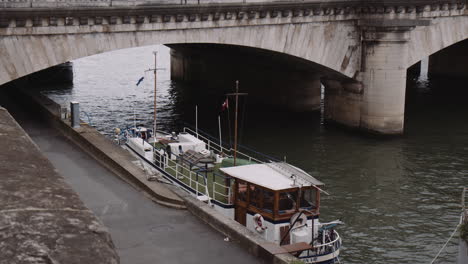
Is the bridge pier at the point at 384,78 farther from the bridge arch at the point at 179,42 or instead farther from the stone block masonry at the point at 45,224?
the stone block masonry at the point at 45,224

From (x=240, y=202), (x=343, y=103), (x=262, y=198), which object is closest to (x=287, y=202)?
(x=262, y=198)

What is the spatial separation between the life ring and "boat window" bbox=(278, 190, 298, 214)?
0.67 metres

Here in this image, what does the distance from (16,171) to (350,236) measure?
21.1 meters

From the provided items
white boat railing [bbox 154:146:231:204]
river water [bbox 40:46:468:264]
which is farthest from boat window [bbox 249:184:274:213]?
river water [bbox 40:46:468:264]

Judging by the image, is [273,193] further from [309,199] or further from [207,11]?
[207,11]

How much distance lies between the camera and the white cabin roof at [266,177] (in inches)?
859

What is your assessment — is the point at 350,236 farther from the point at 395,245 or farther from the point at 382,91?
the point at 382,91

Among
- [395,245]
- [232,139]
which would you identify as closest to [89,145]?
[395,245]

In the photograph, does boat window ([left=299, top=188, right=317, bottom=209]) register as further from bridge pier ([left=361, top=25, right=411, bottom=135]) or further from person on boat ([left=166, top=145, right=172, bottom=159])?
bridge pier ([left=361, top=25, right=411, bottom=135])

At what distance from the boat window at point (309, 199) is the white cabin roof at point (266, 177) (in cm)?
33

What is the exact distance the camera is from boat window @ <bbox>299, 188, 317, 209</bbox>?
22.2 m

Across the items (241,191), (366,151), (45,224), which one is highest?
(45,224)

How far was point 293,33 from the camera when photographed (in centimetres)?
4028

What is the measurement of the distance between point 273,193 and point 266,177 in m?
0.97
